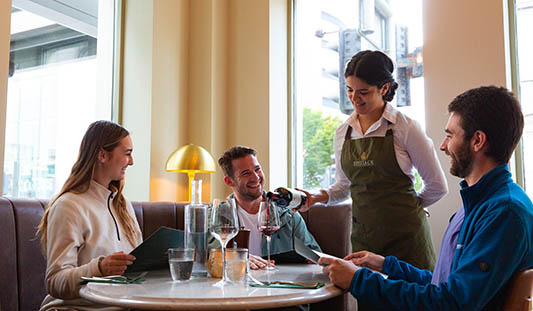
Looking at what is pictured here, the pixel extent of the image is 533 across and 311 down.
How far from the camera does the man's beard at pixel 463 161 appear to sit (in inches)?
56.7

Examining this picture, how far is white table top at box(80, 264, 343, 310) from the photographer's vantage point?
1214mm

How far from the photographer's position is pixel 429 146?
88.2 inches

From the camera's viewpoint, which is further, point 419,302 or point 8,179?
point 8,179

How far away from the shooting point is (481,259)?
1.20 meters

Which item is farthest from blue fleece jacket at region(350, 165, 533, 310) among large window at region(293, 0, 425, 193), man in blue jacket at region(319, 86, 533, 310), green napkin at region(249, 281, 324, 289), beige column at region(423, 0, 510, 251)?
large window at region(293, 0, 425, 193)

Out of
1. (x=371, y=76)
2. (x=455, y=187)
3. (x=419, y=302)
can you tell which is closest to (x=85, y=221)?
(x=419, y=302)

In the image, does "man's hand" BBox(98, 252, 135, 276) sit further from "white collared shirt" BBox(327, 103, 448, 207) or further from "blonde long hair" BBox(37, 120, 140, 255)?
"white collared shirt" BBox(327, 103, 448, 207)

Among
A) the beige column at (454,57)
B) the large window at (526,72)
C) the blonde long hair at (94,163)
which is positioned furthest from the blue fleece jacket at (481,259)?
the large window at (526,72)

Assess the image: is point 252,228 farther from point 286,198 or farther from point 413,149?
point 413,149

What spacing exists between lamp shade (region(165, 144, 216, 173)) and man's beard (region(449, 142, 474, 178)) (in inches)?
87.6

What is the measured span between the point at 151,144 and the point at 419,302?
2818 mm

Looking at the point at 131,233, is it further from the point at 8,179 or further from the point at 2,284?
the point at 8,179

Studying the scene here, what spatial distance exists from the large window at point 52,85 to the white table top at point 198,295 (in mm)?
2061

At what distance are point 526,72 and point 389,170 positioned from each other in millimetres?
1536
